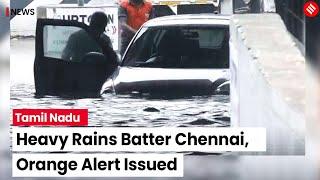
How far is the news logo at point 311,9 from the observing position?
3.50 metres

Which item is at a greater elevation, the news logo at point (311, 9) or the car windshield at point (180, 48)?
the news logo at point (311, 9)

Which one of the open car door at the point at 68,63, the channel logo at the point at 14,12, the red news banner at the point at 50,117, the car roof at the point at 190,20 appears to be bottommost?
the red news banner at the point at 50,117

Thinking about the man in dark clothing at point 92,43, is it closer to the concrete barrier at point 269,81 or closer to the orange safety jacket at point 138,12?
the orange safety jacket at point 138,12

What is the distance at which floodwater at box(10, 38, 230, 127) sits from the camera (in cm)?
351

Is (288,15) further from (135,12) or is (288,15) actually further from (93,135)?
(93,135)

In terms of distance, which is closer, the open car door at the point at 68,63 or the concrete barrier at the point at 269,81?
the concrete barrier at the point at 269,81

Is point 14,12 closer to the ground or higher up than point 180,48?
higher up

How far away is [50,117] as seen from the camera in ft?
11.7

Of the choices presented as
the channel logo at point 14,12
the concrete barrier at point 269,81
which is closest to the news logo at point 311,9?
the concrete barrier at point 269,81

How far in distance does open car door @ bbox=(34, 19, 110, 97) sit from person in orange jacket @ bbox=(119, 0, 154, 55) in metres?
0.18

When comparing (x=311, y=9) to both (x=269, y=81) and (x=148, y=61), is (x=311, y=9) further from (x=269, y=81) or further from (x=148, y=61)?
(x=148, y=61)

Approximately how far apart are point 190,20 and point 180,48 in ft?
0.59

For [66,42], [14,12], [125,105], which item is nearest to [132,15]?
[66,42]

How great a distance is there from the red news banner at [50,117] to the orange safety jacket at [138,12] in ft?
2.04
